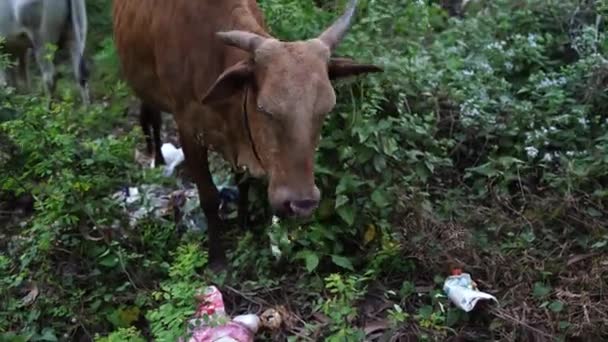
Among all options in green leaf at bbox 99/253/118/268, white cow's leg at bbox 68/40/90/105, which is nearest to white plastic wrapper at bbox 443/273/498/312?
green leaf at bbox 99/253/118/268

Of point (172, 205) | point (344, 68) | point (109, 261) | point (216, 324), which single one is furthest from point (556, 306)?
point (172, 205)

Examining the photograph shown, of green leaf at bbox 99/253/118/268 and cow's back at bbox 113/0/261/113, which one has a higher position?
cow's back at bbox 113/0/261/113

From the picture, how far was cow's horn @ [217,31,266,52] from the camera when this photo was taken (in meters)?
4.43

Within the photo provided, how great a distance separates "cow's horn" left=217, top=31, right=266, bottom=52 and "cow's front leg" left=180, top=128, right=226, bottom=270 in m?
0.76

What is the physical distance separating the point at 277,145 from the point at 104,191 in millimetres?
1252

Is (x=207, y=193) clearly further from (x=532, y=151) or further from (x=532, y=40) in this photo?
(x=532, y=40)

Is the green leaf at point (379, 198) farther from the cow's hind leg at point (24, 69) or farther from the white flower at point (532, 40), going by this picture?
the cow's hind leg at point (24, 69)

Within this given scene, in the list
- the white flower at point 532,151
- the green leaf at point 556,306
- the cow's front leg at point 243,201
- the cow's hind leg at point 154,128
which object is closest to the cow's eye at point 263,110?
the cow's front leg at point 243,201

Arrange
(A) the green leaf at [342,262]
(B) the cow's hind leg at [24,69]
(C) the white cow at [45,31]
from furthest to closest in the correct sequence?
(B) the cow's hind leg at [24,69] < (C) the white cow at [45,31] < (A) the green leaf at [342,262]

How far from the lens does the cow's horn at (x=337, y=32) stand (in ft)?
15.0

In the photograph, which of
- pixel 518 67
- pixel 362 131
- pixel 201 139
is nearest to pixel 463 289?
pixel 362 131

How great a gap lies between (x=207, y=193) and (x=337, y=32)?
1.07 metres

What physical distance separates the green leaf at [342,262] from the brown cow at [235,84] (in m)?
0.52

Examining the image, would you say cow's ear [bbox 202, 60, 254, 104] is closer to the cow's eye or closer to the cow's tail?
the cow's eye
